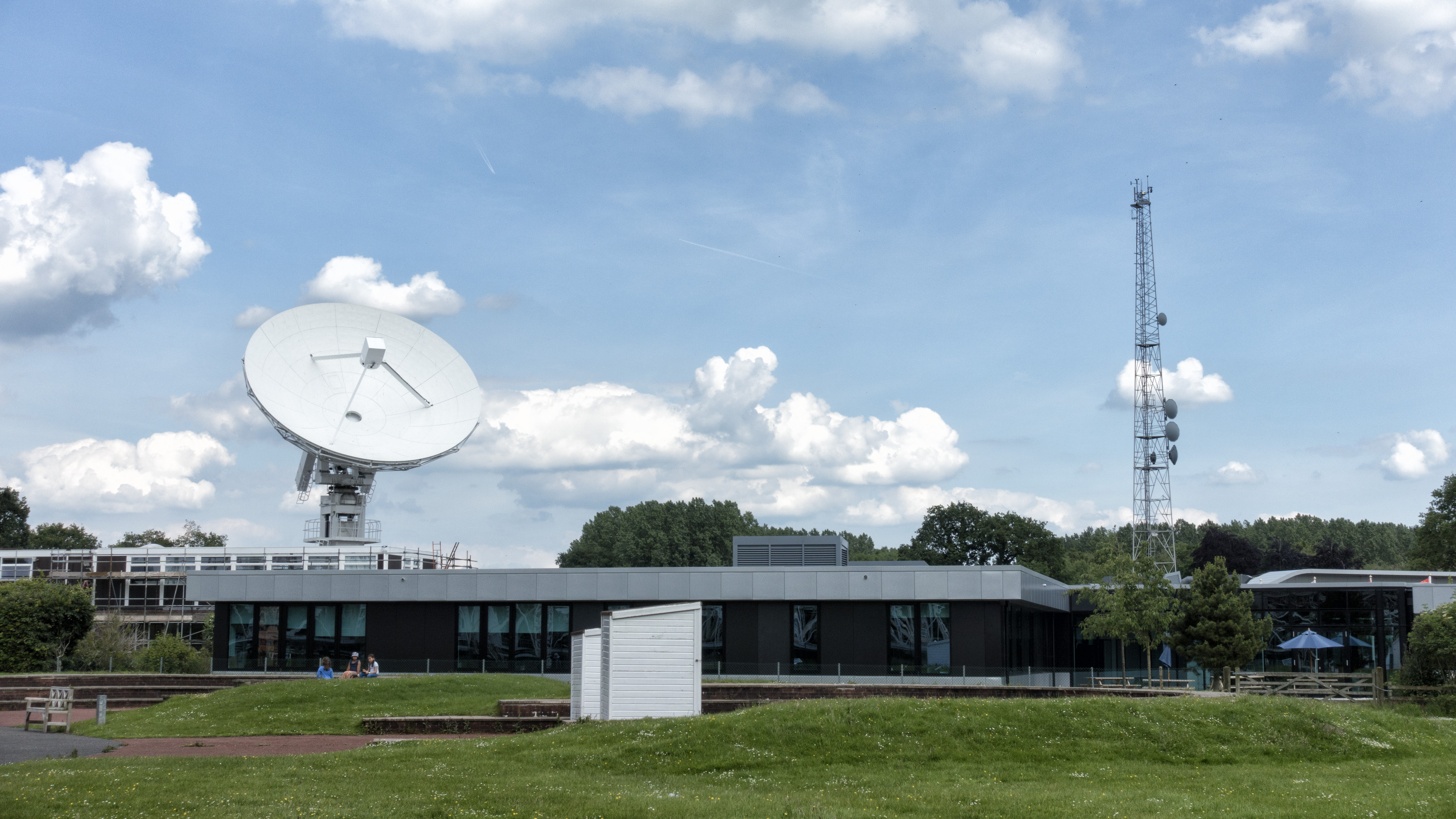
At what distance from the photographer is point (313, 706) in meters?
29.1

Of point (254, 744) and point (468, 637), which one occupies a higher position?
point (468, 637)

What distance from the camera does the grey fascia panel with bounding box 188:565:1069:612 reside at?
3862 centimetres

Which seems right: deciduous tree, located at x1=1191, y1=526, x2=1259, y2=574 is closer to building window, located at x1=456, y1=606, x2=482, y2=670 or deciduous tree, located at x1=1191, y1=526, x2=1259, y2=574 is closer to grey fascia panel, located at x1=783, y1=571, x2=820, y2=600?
grey fascia panel, located at x1=783, y1=571, x2=820, y2=600

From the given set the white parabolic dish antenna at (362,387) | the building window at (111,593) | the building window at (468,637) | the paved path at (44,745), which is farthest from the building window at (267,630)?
the building window at (111,593)

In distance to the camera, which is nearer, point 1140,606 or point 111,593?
point 1140,606

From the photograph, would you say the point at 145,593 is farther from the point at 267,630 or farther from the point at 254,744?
the point at 254,744

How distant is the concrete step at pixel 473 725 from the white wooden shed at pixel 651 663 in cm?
304

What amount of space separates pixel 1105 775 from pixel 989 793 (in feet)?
10.9

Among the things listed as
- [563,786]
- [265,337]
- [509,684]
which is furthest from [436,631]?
[563,786]

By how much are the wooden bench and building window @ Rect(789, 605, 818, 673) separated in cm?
2266

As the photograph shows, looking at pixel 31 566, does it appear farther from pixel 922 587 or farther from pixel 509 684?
pixel 922 587

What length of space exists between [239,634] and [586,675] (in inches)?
1009

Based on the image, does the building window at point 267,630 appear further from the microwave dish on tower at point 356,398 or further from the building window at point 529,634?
the building window at point 529,634

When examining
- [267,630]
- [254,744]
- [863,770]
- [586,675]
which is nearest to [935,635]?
[586,675]
